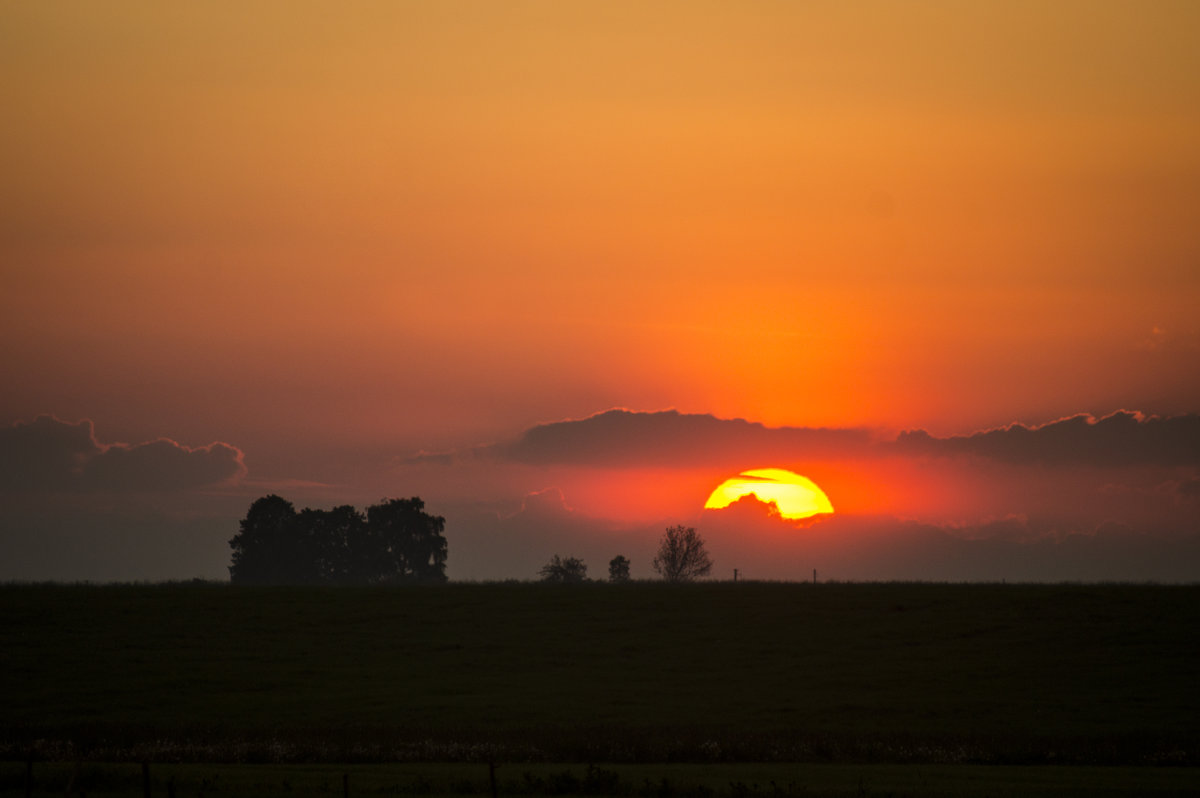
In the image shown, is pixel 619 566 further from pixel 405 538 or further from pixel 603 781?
pixel 603 781

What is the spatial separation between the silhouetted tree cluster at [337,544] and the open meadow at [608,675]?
58332 millimetres

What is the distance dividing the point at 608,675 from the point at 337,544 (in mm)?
95346

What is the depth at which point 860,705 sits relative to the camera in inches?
1944

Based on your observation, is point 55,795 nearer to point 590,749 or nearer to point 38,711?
point 590,749

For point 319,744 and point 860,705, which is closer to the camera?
point 319,744

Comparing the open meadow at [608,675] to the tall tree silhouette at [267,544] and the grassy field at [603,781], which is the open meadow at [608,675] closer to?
the grassy field at [603,781]

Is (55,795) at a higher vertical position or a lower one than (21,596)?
lower

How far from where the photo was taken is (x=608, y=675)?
5709 centimetres

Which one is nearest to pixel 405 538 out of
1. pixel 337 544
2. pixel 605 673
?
pixel 337 544

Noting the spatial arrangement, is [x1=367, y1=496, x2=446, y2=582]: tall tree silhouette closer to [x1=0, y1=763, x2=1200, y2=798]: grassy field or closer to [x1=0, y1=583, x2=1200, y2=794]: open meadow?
[x1=0, y1=583, x2=1200, y2=794]: open meadow

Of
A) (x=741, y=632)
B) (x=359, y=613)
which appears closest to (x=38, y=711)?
(x=359, y=613)

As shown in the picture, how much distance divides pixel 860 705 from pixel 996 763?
1246 centimetres

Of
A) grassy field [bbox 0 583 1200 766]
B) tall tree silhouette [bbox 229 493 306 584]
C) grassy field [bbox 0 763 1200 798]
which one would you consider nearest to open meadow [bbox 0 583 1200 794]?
grassy field [bbox 0 583 1200 766]

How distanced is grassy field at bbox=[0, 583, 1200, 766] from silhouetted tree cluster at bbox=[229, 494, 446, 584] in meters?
61.7
